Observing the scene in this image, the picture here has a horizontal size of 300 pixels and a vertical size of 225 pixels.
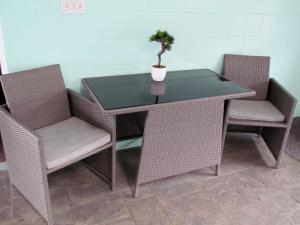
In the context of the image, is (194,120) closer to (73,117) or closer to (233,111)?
(233,111)

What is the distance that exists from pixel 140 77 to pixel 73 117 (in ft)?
1.83

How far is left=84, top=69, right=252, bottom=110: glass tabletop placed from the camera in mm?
1662

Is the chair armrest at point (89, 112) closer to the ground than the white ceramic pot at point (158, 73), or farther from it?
closer to the ground

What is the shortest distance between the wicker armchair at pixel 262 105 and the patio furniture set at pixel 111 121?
0.01 meters

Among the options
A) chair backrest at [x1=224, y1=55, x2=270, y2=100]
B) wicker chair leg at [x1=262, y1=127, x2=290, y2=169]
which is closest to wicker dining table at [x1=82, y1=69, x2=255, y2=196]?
chair backrest at [x1=224, y1=55, x2=270, y2=100]

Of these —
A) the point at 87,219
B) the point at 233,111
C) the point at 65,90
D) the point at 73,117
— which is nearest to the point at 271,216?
the point at 233,111

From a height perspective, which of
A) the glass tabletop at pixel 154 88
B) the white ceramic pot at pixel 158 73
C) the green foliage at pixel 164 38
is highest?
the green foliage at pixel 164 38

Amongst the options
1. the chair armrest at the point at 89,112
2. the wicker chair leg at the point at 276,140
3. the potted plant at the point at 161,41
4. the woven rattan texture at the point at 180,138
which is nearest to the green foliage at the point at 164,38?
the potted plant at the point at 161,41

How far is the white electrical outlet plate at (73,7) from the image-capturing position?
182 centimetres

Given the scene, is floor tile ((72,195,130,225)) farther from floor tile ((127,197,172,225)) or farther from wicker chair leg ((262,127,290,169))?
wicker chair leg ((262,127,290,169))

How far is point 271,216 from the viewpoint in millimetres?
1831

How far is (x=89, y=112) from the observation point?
1865mm

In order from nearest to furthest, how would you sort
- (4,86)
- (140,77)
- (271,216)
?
1. (4,86)
2. (271,216)
3. (140,77)

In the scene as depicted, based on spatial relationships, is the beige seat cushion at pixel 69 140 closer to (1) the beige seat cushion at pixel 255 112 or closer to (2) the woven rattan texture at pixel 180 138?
(2) the woven rattan texture at pixel 180 138
